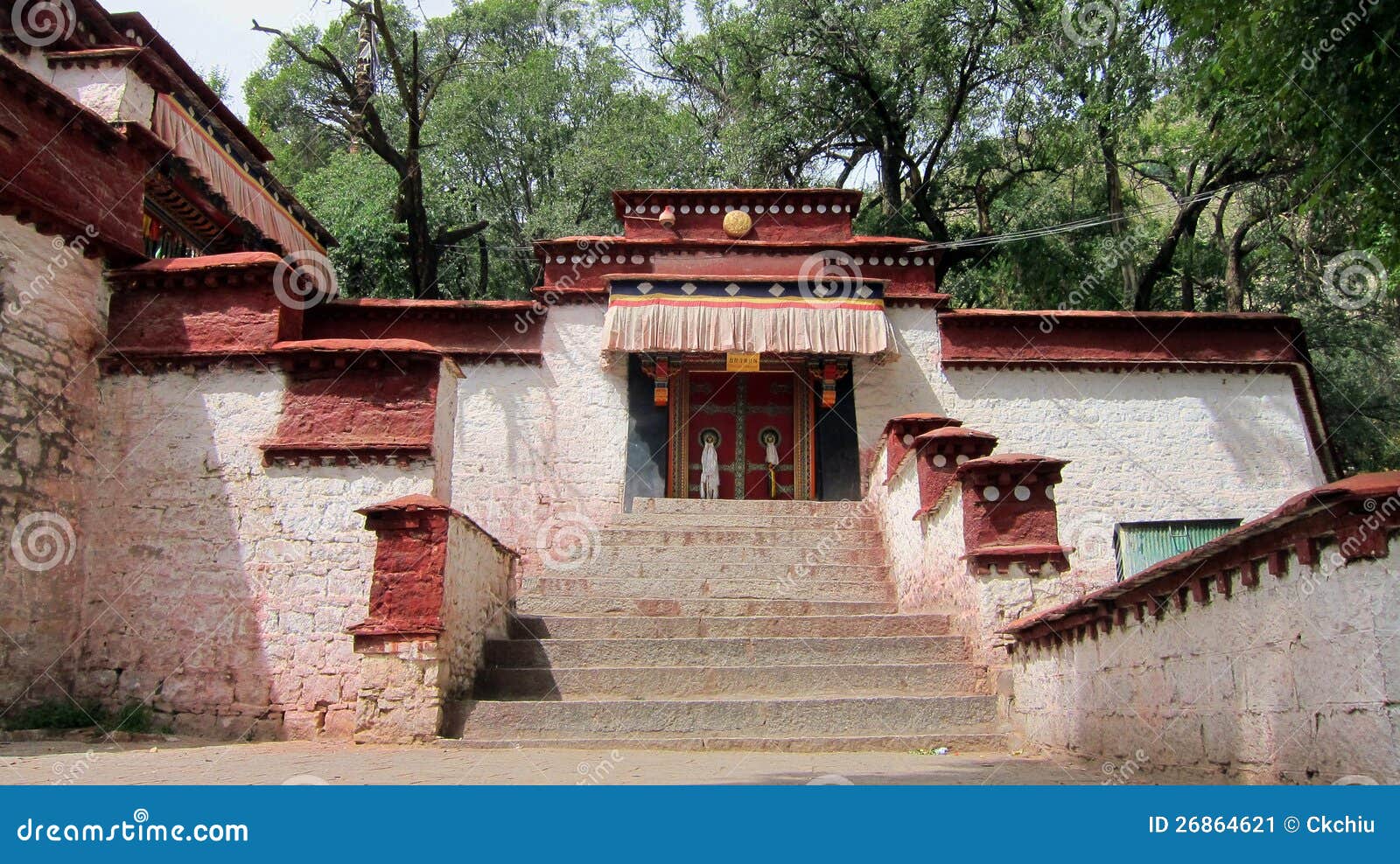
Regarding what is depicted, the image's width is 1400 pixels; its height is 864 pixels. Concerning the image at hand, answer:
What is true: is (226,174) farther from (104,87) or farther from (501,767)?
(501,767)

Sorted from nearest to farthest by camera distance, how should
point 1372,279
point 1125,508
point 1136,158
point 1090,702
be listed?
point 1090,702
point 1125,508
point 1372,279
point 1136,158

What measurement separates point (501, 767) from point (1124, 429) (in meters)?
11.0

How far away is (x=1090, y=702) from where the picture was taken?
6.27m

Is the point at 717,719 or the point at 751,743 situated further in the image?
the point at 717,719

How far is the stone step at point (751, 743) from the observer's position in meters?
6.94

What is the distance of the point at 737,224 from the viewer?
50.1ft

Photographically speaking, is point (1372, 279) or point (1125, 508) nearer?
point (1125, 508)

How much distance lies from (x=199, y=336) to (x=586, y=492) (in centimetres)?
591

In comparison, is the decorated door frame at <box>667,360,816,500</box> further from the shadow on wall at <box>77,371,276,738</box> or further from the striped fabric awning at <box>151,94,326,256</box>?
the shadow on wall at <box>77,371,276,738</box>

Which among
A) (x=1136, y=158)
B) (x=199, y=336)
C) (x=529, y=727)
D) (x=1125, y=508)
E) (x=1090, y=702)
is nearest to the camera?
(x=1090, y=702)

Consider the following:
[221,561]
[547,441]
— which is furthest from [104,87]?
[547,441]

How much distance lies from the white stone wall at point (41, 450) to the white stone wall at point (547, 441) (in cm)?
527

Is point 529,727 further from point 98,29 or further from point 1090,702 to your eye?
point 98,29

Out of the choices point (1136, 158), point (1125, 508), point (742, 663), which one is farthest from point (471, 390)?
point (1136, 158)
